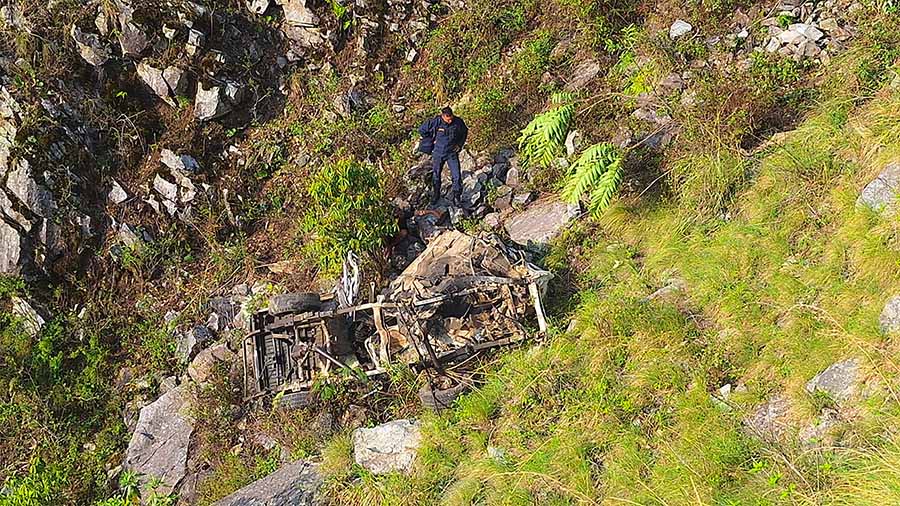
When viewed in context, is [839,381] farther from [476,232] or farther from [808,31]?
[808,31]

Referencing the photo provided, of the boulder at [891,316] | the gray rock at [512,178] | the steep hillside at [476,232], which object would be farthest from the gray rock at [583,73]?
the boulder at [891,316]

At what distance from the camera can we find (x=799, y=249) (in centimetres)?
521

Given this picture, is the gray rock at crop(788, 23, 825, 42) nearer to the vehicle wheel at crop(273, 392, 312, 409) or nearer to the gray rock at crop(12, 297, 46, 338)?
the vehicle wheel at crop(273, 392, 312, 409)

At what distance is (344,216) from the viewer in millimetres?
6738

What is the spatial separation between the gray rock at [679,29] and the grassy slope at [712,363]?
2.34 meters

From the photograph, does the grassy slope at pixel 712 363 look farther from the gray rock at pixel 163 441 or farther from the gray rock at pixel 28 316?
the gray rock at pixel 28 316

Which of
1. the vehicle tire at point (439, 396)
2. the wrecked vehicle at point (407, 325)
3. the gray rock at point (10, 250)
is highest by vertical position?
the gray rock at point (10, 250)

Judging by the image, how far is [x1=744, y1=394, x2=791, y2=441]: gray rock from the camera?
407 centimetres

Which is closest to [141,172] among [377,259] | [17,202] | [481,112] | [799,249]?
[17,202]

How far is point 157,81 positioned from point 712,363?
838 cm

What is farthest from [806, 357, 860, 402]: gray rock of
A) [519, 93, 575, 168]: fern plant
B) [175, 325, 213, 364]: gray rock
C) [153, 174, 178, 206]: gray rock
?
[153, 174, 178, 206]: gray rock

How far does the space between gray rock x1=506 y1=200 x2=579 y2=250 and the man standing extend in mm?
866

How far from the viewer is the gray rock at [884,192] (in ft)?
15.5

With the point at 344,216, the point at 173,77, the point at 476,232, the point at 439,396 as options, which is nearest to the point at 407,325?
the point at 439,396
